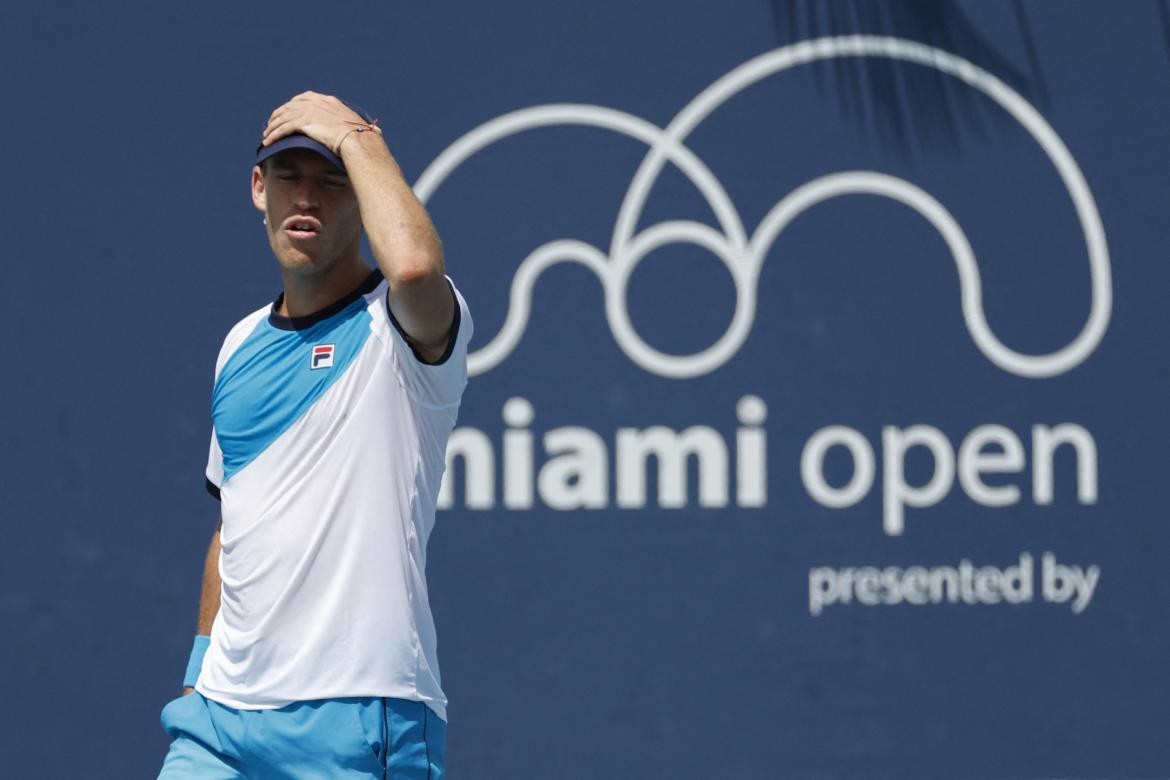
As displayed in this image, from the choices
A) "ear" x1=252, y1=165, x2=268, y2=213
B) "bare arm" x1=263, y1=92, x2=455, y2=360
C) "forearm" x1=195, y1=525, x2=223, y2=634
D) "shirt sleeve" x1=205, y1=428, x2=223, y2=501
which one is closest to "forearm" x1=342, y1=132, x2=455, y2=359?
"bare arm" x1=263, y1=92, x2=455, y2=360

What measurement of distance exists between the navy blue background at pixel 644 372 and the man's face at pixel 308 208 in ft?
6.92

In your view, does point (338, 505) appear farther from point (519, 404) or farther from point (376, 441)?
point (519, 404)

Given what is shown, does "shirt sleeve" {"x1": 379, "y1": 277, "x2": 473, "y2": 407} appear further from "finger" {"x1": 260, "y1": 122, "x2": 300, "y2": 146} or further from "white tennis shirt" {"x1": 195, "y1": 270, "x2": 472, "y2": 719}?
"finger" {"x1": 260, "y1": 122, "x2": 300, "y2": 146}

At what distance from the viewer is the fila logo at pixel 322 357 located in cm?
268

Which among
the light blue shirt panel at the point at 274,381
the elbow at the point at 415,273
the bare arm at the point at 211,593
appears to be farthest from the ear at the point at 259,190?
the bare arm at the point at 211,593

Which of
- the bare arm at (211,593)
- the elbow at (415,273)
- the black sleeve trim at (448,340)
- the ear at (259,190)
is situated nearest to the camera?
the elbow at (415,273)

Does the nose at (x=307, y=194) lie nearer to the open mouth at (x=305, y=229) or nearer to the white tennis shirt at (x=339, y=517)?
the open mouth at (x=305, y=229)

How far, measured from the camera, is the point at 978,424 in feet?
16.1

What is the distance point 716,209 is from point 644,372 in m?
0.54

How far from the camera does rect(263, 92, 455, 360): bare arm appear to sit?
2.47m

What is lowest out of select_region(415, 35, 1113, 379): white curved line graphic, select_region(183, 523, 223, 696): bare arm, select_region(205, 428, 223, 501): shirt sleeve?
select_region(183, 523, 223, 696): bare arm

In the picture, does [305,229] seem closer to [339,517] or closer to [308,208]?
[308,208]

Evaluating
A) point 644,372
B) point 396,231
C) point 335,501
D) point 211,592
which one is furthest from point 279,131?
point 644,372

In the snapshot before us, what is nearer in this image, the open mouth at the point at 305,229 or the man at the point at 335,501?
the man at the point at 335,501
